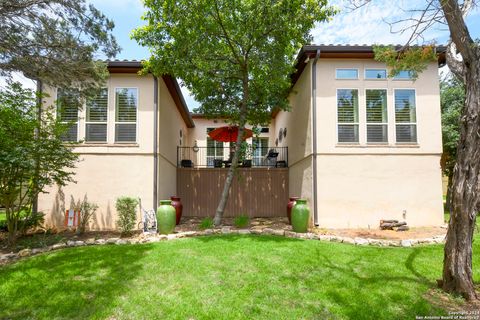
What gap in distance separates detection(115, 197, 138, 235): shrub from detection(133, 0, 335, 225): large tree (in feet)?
7.37

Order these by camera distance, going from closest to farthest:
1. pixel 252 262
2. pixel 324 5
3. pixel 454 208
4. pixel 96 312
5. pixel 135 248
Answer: pixel 96 312 < pixel 454 208 < pixel 252 262 < pixel 135 248 < pixel 324 5

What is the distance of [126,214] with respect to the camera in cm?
745

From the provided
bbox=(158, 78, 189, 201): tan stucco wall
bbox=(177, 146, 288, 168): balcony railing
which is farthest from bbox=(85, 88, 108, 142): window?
bbox=(177, 146, 288, 168): balcony railing

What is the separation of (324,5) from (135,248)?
7398 mm

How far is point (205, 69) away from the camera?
328 inches

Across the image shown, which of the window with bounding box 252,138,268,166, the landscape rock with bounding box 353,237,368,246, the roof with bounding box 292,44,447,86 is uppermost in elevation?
the roof with bounding box 292,44,447,86

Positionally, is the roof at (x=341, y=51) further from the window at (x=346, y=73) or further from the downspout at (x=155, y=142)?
the downspout at (x=155, y=142)

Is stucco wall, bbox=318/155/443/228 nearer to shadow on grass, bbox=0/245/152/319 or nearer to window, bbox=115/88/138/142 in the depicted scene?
shadow on grass, bbox=0/245/152/319

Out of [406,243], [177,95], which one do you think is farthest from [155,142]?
[406,243]

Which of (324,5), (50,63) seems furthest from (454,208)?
(50,63)

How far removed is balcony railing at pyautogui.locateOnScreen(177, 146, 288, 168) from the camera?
39.9ft

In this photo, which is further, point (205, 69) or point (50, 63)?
point (205, 69)

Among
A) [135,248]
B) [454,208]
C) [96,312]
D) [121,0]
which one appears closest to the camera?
[96,312]

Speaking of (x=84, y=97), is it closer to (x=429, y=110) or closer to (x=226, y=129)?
(x=226, y=129)
